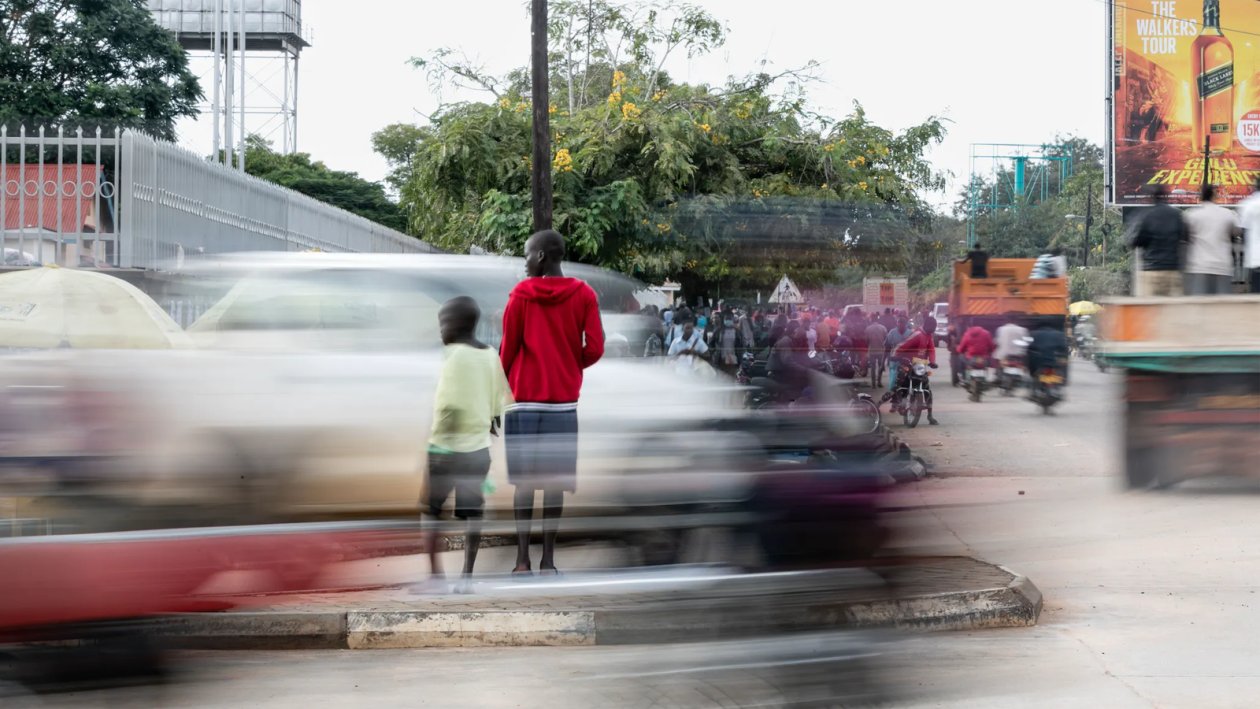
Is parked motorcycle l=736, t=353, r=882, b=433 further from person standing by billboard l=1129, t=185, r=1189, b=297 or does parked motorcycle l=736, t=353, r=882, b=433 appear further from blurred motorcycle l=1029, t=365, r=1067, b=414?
blurred motorcycle l=1029, t=365, r=1067, b=414

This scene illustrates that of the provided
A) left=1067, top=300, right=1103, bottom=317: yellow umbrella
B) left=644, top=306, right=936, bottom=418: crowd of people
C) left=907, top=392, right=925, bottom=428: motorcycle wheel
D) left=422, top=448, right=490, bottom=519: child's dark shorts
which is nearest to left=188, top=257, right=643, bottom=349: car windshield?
left=422, top=448, right=490, bottom=519: child's dark shorts

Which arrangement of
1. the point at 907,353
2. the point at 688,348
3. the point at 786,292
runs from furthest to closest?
1. the point at 907,353
2. the point at 688,348
3. the point at 786,292

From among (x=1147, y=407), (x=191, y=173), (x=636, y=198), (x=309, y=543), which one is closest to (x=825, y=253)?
(x=309, y=543)

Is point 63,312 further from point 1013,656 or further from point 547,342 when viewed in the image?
point 1013,656

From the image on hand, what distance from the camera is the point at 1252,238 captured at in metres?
10.5

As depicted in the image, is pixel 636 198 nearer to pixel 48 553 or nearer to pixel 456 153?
pixel 456 153

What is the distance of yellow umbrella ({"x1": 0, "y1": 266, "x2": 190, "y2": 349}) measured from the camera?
985 centimetres

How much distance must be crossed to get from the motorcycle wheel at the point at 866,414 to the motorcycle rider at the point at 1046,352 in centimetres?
1585

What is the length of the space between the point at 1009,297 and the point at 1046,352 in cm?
520

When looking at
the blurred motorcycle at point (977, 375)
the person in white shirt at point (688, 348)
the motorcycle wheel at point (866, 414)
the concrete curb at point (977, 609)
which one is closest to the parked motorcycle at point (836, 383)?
the motorcycle wheel at point (866, 414)

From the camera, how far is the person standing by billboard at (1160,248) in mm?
10445

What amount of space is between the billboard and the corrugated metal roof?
26.6 metres

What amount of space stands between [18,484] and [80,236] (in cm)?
792

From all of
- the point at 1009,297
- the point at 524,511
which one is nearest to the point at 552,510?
the point at 524,511
